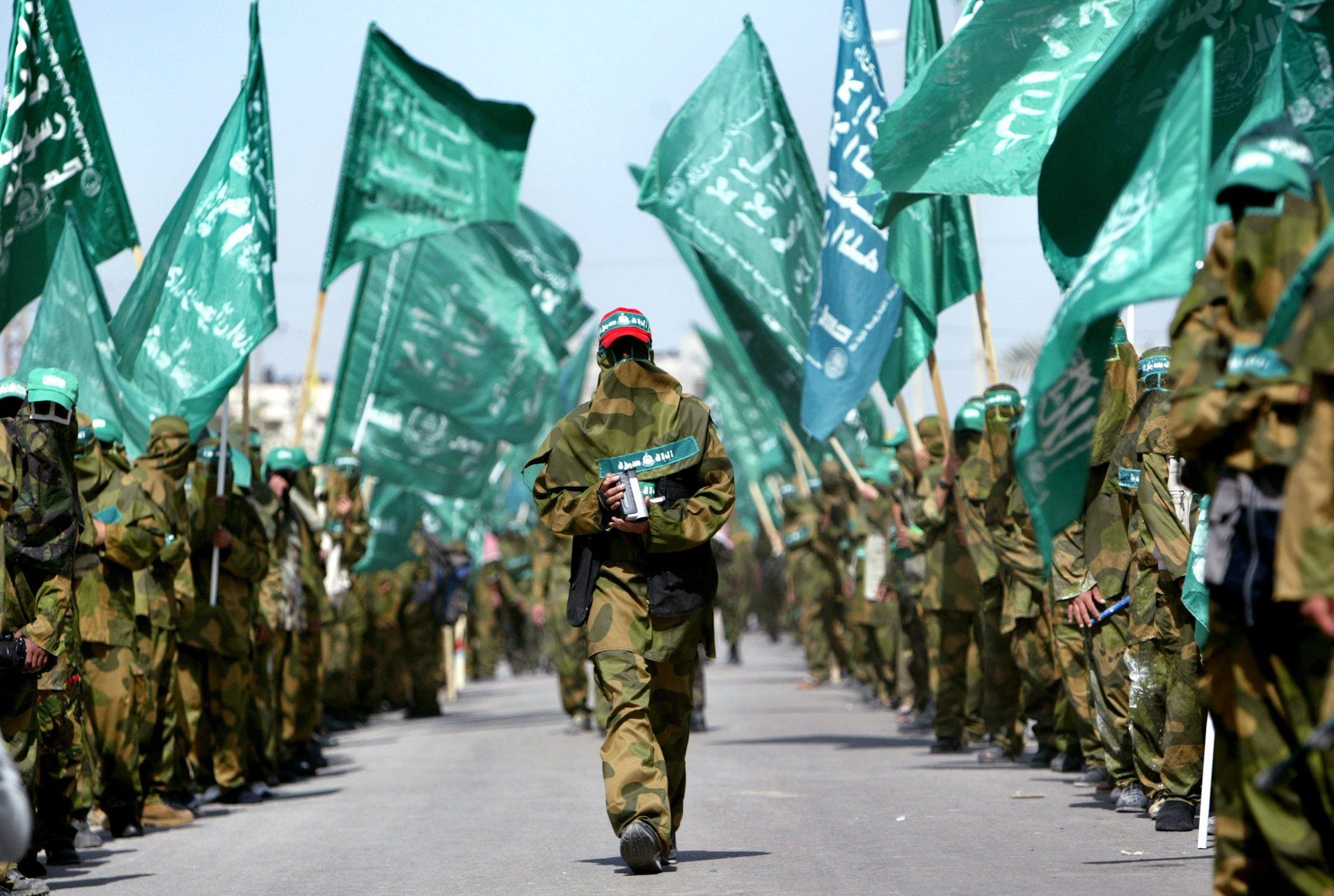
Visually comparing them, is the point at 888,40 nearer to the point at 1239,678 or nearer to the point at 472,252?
the point at 472,252

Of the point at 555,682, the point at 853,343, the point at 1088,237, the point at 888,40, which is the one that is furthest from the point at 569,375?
the point at 1088,237

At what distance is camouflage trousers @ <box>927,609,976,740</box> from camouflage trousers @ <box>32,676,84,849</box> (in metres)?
7.05

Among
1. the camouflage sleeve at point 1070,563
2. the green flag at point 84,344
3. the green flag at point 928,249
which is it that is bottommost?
the camouflage sleeve at point 1070,563

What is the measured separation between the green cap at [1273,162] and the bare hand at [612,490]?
354 cm

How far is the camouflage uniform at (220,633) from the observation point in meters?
12.1

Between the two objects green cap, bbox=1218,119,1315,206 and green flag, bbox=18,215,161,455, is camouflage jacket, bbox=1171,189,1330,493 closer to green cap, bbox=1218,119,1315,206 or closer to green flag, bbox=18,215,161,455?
green cap, bbox=1218,119,1315,206

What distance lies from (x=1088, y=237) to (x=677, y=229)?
701 centimetres

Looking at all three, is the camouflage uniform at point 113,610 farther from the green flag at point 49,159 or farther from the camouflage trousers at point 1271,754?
the camouflage trousers at point 1271,754

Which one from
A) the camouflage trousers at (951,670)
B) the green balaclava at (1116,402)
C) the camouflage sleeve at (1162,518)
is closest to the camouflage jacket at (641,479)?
the camouflage sleeve at (1162,518)

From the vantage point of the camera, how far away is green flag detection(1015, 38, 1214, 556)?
5.71 meters

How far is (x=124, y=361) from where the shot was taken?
12.4 meters

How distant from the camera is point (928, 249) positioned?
13.5m

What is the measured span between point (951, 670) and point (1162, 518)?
5692mm

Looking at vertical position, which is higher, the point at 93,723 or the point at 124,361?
the point at 124,361
